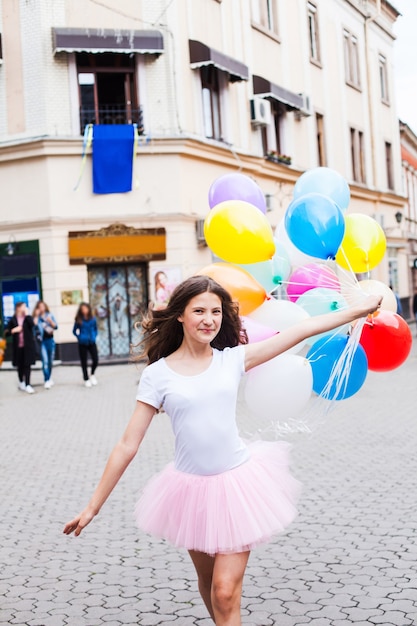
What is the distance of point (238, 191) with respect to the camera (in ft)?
16.5

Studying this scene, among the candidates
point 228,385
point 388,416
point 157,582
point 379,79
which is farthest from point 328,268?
point 379,79

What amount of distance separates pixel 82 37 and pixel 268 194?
24.7ft

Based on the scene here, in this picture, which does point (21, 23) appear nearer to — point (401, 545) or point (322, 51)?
point (322, 51)

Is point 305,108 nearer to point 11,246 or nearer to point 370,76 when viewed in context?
point 370,76

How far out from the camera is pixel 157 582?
5246mm

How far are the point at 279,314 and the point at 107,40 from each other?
60.4 feet

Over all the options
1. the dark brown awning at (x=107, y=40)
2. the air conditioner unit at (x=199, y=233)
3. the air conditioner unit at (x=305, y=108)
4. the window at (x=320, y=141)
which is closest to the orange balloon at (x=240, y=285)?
the dark brown awning at (x=107, y=40)

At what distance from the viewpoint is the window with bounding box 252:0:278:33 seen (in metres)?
26.2

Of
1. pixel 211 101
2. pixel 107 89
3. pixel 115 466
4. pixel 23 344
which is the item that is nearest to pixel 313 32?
pixel 211 101

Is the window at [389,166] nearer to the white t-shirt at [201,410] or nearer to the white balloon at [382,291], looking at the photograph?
the white balloon at [382,291]

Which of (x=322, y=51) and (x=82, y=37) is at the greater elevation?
(x=322, y=51)

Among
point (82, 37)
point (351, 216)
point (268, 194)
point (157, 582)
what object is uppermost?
point (82, 37)

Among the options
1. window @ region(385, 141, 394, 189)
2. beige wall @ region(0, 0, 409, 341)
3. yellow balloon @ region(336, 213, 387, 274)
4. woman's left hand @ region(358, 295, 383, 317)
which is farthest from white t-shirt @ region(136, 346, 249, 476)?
window @ region(385, 141, 394, 189)

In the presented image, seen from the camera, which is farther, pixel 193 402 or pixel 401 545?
pixel 401 545
